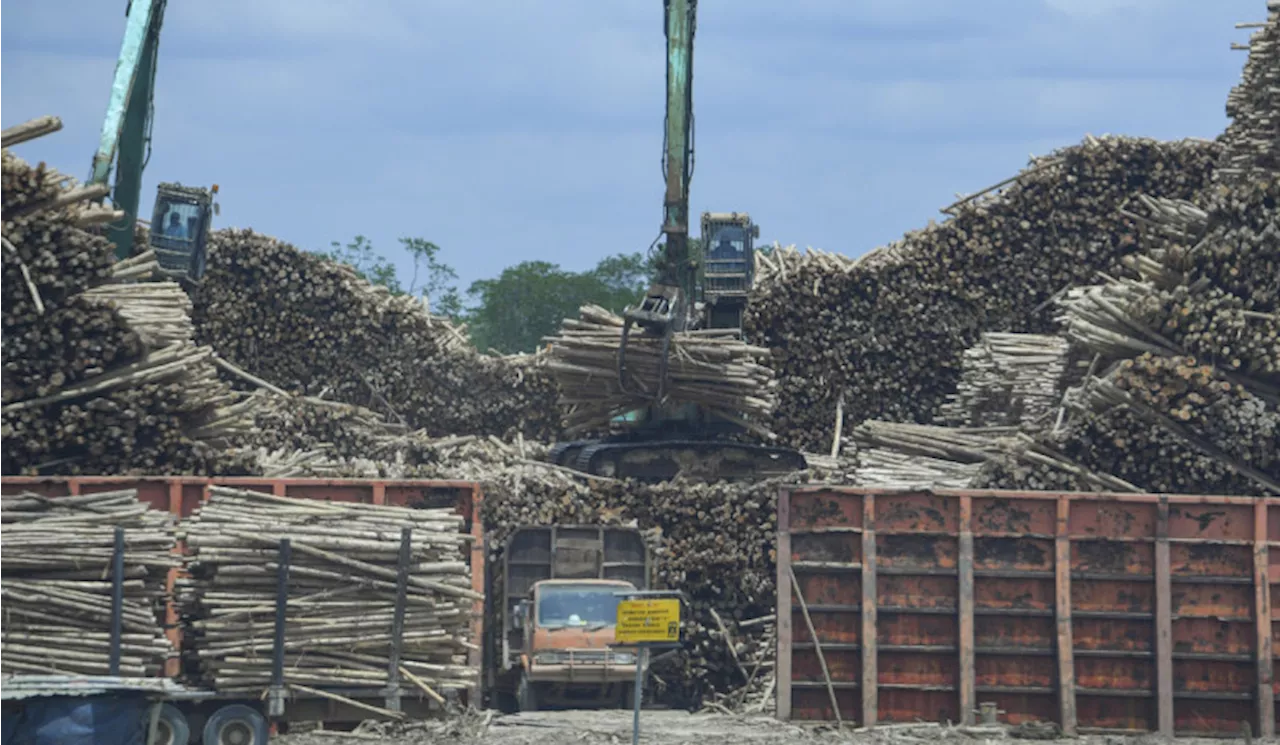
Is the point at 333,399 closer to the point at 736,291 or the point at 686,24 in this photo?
the point at 736,291

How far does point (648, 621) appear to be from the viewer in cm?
1440

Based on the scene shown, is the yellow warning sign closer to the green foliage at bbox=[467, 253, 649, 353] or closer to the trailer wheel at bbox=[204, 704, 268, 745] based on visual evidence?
the trailer wheel at bbox=[204, 704, 268, 745]

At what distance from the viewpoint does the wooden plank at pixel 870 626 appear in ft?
54.6

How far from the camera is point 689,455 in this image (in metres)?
27.0

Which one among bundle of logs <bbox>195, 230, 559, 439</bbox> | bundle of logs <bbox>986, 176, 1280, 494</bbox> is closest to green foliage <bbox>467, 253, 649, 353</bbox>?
bundle of logs <bbox>195, 230, 559, 439</bbox>

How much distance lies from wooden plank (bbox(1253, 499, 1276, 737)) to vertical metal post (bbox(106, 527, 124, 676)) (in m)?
9.96

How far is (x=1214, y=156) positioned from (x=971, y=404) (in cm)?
770

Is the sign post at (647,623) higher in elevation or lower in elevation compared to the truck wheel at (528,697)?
higher

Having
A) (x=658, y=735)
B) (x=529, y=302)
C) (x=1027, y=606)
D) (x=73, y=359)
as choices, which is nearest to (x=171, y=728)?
(x=658, y=735)

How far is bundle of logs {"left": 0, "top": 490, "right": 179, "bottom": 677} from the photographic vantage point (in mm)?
14695

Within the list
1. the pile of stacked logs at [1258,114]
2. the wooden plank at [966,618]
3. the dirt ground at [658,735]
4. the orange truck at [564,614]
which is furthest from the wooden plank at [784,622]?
the pile of stacked logs at [1258,114]

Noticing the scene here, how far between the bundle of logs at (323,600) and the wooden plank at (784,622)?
2.91 m

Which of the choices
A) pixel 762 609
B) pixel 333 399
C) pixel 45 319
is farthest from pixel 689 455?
pixel 333 399

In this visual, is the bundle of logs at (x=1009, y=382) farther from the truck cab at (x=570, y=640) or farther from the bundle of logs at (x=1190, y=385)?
the truck cab at (x=570, y=640)
